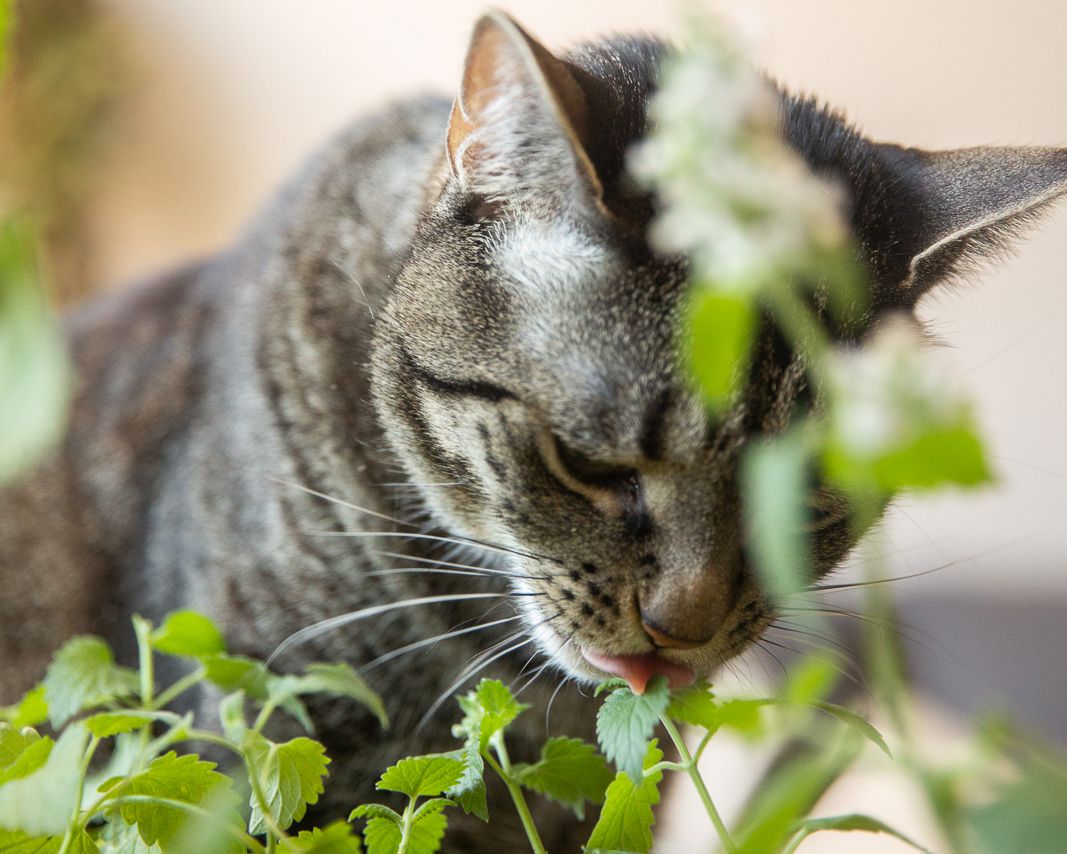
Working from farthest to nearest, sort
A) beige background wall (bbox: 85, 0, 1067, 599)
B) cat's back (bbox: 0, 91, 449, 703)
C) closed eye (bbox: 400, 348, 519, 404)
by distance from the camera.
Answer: beige background wall (bbox: 85, 0, 1067, 599) < cat's back (bbox: 0, 91, 449, 703) < closed eye (bbox: 400, 348, 519, 404)

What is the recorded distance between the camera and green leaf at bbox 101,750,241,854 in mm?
498

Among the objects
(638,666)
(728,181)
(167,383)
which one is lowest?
(638,666)

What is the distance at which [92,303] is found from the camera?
145 cm

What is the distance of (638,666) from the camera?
0.72m

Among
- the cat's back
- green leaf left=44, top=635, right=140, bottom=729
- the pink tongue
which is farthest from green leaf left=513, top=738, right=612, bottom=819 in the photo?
the cat's back

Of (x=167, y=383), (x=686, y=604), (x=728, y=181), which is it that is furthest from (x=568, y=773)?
(x=167, y=383)

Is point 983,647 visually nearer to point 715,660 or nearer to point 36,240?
point 715,660

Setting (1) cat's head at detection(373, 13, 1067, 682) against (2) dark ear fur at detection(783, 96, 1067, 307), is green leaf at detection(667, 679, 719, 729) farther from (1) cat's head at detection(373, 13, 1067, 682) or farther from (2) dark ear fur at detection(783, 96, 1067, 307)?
(2) dark ear fur at detection(783, 96, 1067, 307)

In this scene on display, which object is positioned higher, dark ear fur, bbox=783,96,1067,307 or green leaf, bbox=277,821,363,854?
dark ear fur, bbox=783,96,1067,307

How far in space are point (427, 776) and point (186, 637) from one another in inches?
8.4

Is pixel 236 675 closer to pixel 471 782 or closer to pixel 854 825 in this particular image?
pixel 471 782

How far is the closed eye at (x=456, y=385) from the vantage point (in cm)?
74

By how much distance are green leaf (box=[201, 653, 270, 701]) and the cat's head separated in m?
0.21

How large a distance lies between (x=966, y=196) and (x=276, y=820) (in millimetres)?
637
